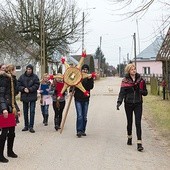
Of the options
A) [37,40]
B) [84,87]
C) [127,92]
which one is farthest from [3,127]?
[37,40]

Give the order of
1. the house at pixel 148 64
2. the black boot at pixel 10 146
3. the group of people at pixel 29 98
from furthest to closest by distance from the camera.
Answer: the house at pixel 148 64
the black boot at pixel 10 146
the group of people at pixel 29 98

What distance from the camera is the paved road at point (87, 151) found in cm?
748

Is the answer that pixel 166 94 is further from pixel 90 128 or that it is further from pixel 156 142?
pixel 156 142

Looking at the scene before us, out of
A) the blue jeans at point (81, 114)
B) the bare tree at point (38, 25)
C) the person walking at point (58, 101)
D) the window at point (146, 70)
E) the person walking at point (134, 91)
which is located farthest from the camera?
the window at point (146, 70)

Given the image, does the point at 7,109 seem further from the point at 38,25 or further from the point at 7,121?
the point at 38,25

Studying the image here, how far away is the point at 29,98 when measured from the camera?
11680 mm

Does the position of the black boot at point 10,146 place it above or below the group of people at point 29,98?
below

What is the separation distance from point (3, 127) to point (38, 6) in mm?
24178

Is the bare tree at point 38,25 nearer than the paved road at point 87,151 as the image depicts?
No

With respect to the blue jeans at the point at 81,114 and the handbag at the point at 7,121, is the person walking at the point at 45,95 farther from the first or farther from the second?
the handbag at the point at 7,121

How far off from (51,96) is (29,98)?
117cm

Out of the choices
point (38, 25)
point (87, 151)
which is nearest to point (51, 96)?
point (87, 151)

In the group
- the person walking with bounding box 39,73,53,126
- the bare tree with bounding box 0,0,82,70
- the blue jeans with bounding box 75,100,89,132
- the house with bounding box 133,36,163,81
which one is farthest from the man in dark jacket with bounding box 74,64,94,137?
the house with bounding box 133,36,163,81

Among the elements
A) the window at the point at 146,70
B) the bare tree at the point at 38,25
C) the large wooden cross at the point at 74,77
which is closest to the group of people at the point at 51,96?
the large wooden cross at the point at 74,77
